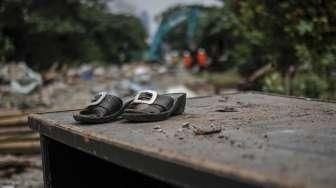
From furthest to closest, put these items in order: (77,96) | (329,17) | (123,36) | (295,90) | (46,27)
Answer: (123,36) → (46,27) → (77,96) → (295,90) → (329,17)

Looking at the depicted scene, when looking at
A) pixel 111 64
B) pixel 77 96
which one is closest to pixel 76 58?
pixel 111 64

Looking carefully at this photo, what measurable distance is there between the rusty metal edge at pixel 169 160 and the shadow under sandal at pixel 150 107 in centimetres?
20

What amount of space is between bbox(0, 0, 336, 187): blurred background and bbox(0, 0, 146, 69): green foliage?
23 millimetres

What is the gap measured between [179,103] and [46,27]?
9.12 metres

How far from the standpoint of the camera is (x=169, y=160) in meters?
1.11

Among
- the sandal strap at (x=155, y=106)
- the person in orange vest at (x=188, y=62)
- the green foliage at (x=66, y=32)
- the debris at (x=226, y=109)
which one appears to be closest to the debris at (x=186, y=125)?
the sandal strap at (x=155, y=106)

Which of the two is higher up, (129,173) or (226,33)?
(226,33)

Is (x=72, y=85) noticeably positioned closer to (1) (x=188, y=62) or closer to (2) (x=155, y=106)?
(1) (x=188, y=62)

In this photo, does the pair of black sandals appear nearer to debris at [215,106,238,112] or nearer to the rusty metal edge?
the rusty metal edge

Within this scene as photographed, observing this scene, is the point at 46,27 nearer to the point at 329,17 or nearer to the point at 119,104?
the point at 329,17

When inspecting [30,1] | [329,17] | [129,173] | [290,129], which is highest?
[30,1]

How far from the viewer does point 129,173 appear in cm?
223

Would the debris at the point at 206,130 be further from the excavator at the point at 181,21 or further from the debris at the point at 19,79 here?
the excavator at the point at 181,21

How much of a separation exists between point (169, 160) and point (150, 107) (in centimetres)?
56
